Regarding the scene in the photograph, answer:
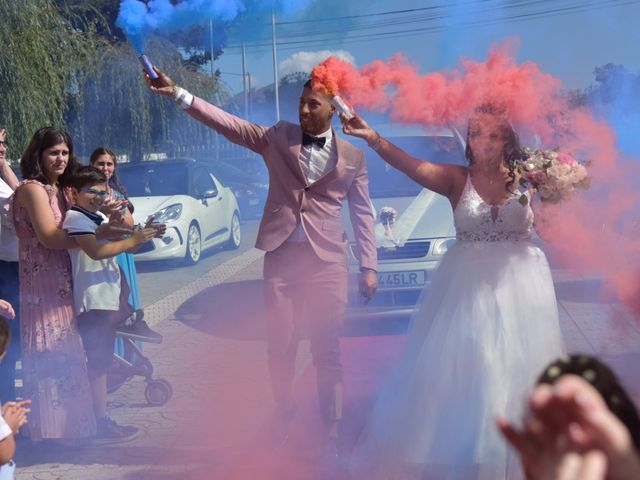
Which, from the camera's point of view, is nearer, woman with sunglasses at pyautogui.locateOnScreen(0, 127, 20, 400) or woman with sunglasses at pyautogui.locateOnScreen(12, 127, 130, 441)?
woman with sunglasses at pyautogui.locateOnScreen(12, 127, 130, 441)

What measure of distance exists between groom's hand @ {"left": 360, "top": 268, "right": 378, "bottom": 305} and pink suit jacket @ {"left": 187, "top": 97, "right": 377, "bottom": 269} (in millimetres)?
49

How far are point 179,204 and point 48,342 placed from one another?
789 cm

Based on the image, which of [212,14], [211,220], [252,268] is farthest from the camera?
[211,220]

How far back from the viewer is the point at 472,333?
169 inches

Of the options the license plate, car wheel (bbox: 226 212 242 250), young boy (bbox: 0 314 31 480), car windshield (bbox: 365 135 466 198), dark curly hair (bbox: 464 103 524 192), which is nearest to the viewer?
young boy (bbox: 0 314 31 480)

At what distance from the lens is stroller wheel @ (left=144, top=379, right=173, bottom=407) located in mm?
5840

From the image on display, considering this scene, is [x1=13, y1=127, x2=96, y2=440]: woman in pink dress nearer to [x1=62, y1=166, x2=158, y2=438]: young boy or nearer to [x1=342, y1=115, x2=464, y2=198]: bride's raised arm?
[x1=62, y1=166, x2=158, y2=438]: young boy

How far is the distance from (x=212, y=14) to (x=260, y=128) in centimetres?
71

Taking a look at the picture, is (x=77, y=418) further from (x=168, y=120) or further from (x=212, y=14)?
(x=168, y=120)

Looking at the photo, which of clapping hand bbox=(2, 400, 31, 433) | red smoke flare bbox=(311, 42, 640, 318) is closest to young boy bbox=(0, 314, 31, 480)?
clapping hand bbox=(2, 400, 31, 433)

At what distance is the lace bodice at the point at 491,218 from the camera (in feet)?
14.5

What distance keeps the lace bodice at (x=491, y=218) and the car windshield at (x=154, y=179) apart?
929 cm

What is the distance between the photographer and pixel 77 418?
5027 mm

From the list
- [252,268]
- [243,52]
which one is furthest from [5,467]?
[252,268]
